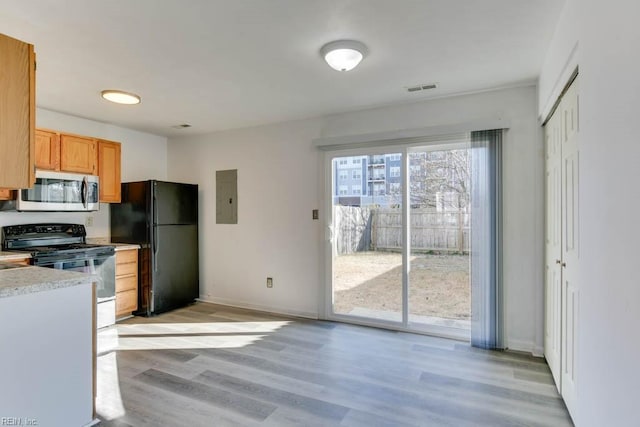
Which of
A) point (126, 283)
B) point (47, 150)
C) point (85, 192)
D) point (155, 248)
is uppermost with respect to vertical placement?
point (47, 150)

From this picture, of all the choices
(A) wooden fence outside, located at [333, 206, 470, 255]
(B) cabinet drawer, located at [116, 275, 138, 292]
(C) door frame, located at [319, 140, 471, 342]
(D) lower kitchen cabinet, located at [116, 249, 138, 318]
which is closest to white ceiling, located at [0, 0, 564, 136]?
(C) door frame, located at [319, 140, 471, 342]

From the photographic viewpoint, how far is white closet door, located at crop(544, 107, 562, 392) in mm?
2432

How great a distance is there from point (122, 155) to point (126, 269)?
5.18ft

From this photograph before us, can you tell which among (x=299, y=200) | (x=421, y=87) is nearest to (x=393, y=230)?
(x=299, y=200)

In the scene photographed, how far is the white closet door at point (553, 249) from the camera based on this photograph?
243cm

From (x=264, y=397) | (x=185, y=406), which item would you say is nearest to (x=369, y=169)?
(x=264, y=397)

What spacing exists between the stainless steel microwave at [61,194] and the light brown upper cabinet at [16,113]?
1979 mm

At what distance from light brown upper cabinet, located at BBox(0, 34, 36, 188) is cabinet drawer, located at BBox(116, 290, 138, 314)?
2622 mm

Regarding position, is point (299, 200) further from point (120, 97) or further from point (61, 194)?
point (61, 194)

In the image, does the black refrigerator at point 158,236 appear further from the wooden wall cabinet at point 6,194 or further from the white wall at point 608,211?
the white wall at point 608,211

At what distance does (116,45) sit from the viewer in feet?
7.71

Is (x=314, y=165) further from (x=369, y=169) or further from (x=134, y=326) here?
(x=134, y=326)

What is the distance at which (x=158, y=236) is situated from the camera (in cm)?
427

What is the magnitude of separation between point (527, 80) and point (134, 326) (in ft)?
15.5
